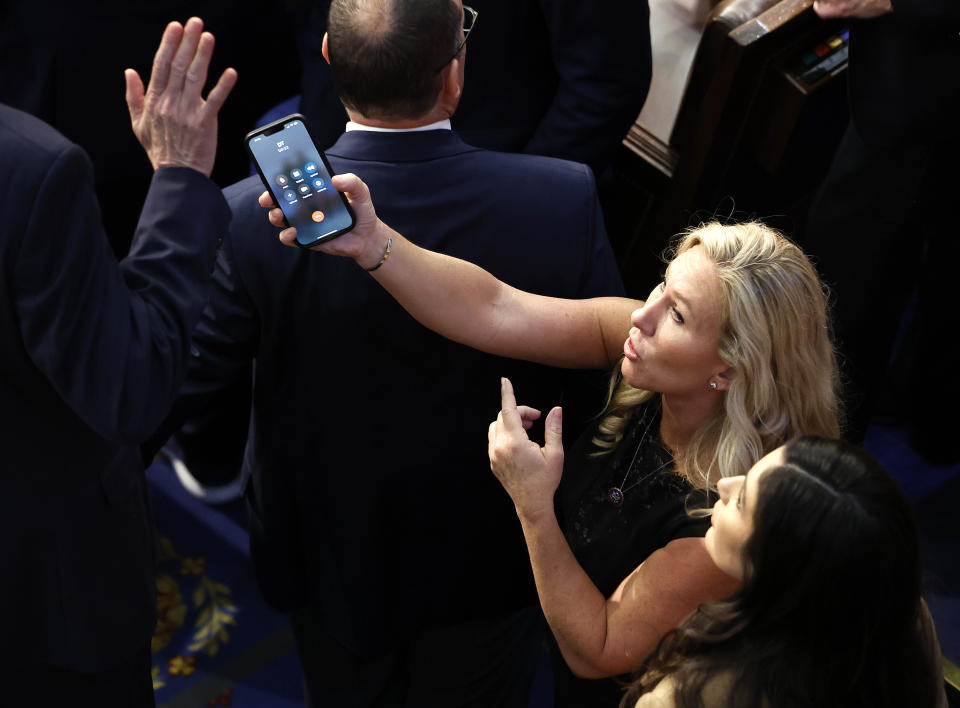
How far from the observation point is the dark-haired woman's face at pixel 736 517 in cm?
123

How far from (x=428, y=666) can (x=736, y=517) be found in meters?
1.00

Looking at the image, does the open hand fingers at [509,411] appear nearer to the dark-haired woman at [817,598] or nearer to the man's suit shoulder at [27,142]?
the dark-haired woman at [817,598]

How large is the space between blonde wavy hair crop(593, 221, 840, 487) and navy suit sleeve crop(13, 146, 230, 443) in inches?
28.8

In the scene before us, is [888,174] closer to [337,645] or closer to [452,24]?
[452,24]

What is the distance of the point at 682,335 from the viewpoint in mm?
1539

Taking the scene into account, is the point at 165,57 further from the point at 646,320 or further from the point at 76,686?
the point at 76,686

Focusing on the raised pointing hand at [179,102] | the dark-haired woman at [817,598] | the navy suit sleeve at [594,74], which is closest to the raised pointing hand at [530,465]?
the dark-haired woman at [817,598]

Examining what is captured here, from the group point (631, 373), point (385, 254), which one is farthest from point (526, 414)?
point (385, 254)

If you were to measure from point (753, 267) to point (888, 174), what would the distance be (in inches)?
44.9

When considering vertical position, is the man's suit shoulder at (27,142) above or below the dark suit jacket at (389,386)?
above

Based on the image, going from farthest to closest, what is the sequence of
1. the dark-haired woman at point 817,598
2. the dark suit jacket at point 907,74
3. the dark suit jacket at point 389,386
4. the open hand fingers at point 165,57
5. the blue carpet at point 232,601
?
the blue carpet at point 232,601, the dark suit jacket at point 907,74, the dark suit jacket at point 389,386, the open hand fingers at point 165,57, the dark-haired woman at point 817,598

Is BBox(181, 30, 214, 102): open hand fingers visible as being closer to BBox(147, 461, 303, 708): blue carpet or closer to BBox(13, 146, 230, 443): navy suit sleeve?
BBox(13, 146, 230, 443): navy suit sleeve

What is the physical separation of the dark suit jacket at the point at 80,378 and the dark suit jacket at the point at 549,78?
1.06 m

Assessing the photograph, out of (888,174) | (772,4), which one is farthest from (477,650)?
(772,4)
